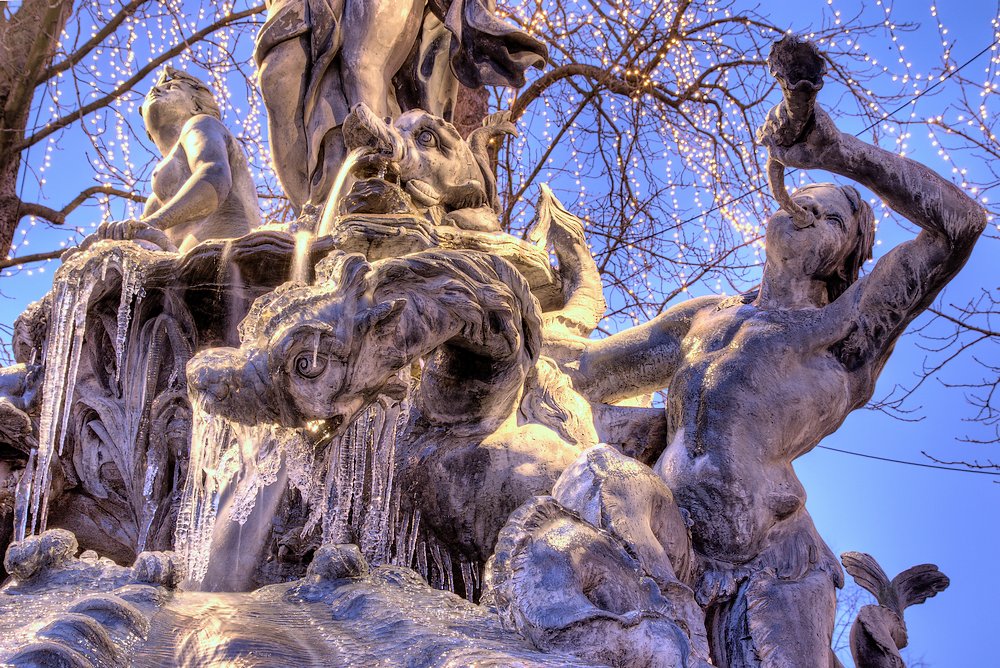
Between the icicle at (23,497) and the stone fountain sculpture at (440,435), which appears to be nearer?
the stone fountain sculpture at (440,435)

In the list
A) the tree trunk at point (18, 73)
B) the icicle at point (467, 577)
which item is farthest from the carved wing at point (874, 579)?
the tree trunk at point (18, 73)

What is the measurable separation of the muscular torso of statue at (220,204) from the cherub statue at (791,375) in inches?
76.7

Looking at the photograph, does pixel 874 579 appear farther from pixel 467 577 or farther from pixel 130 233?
pixel 130 233

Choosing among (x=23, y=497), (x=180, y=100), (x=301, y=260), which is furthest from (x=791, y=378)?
(x=180, y=100)

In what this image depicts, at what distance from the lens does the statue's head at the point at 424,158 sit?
10.7 feet

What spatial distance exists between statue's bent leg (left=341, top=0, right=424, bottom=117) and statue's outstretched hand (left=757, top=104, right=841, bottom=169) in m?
2.07

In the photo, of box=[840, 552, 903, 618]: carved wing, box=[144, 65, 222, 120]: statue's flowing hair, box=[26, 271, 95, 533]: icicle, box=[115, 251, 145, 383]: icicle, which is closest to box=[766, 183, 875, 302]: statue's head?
box=[840, 552, 903, 618]: carved wing

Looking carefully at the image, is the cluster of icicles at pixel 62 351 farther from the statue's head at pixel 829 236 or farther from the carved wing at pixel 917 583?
the carved wing at pixel 917 583

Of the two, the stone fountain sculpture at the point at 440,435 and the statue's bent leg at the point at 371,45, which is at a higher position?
the statue's bent leg at the point at 371,45

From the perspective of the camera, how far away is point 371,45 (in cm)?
406

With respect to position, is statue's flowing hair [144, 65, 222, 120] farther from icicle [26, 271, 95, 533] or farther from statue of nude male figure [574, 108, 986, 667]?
statue of nude male figure [574, 108, 986, 667]

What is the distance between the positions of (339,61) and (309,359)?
2303mm

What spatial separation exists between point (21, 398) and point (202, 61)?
565 cm

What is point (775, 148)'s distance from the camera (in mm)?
2203
